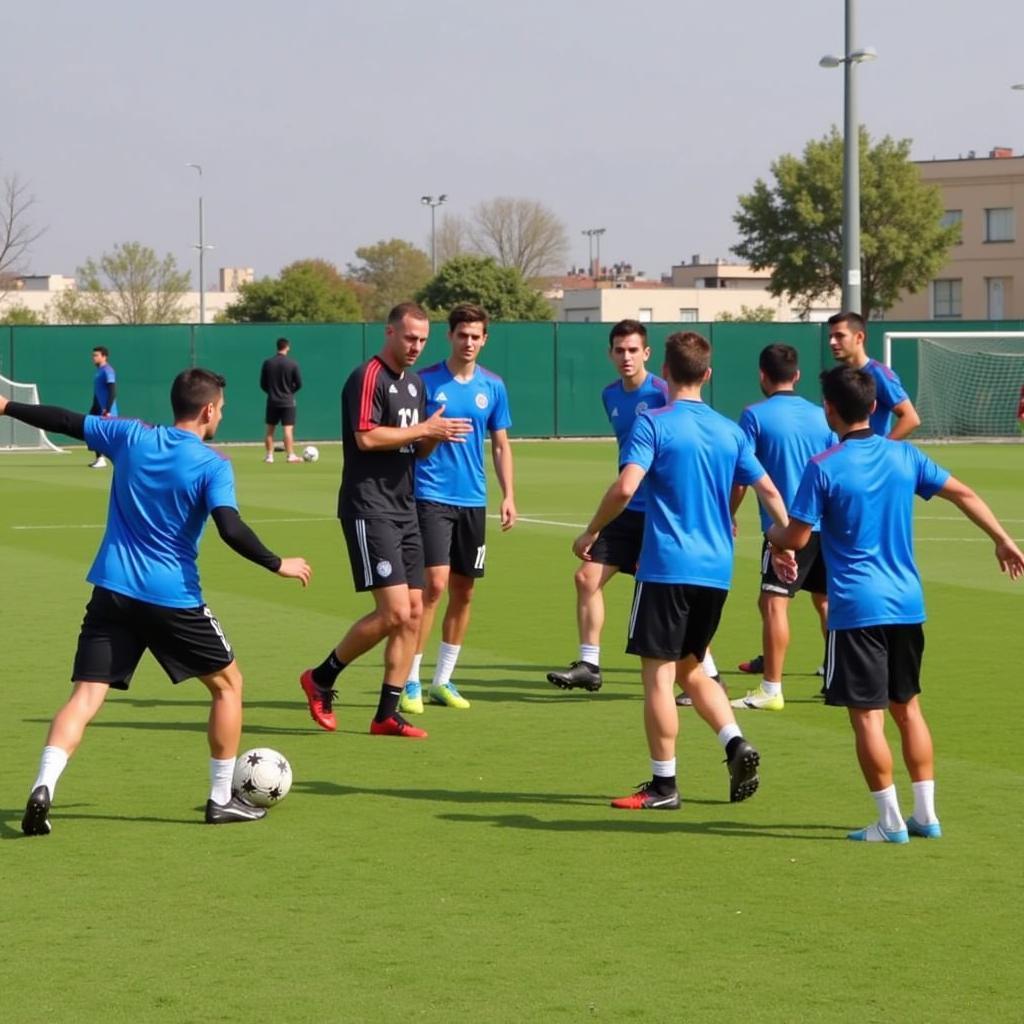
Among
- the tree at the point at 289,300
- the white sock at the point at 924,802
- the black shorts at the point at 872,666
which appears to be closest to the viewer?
the black shorts at the point at 872,666

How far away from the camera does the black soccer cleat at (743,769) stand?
7.80 metres

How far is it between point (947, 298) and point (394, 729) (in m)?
86.5

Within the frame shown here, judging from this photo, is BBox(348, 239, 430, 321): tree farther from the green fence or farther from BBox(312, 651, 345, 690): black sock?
BBox(312, 651, 345, 690): black sock

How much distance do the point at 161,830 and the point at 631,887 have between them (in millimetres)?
2021

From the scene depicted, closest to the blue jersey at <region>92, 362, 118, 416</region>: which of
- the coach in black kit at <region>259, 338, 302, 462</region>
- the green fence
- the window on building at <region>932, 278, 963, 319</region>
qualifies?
the coach in black kit at <region>259, 338, 302, 462</region>

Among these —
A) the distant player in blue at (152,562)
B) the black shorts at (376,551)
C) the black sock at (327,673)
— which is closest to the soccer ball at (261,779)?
the distant player in blue at (152,562)

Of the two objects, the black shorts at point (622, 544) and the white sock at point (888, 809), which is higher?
the black shorts at point (622, 544)

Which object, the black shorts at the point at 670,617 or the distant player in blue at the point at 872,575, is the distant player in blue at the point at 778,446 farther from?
the distant player in blue at the point at 872,575

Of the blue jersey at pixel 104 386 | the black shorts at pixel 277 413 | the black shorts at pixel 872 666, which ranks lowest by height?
the black shorts at pixel 872 666

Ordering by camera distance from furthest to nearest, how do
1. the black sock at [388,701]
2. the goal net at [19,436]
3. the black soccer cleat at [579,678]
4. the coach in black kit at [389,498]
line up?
the goal net at [19,436] < the black soccer cleat at [579,678] < the black sock at [388,701] < the coach in black kit at [389,498]

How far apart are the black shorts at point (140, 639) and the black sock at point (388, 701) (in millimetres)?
2143

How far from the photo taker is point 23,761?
8.91 metres

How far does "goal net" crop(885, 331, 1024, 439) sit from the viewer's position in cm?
4444

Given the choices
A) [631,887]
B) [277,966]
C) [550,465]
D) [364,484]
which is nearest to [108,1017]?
[277,966]
